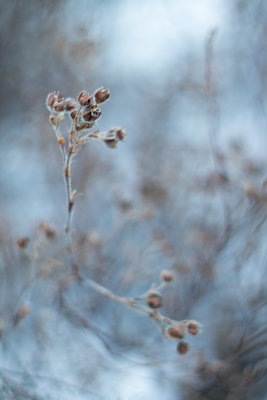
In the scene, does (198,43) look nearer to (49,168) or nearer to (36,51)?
(36,51)

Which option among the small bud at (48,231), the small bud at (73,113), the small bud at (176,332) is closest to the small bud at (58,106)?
the small bud at (73,113)

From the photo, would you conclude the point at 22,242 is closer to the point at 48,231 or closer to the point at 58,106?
the point at 48,231

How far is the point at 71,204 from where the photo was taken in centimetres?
107

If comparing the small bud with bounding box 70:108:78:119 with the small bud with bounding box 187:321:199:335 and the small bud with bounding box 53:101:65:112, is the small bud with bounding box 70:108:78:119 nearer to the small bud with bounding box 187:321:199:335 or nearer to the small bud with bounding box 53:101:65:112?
the small bud with bounding box 53:101:65:112

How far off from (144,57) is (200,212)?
7.65ft

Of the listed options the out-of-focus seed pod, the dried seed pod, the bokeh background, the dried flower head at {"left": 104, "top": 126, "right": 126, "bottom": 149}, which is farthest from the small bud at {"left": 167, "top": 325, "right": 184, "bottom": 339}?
the dried seed pod

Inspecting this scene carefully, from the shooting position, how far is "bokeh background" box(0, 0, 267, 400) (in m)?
2.00

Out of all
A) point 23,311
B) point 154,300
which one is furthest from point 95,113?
point 23,311

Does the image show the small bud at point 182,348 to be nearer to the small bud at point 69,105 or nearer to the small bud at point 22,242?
the small bud at point 22,242

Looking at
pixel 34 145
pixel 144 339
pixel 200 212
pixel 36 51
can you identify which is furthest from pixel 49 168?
pixel 144 339

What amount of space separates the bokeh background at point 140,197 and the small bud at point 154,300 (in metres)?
0.53

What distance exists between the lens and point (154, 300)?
4.10 feet

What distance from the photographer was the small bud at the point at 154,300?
125cm

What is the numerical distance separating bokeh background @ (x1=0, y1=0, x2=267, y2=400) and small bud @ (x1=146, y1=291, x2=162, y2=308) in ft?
1.74
